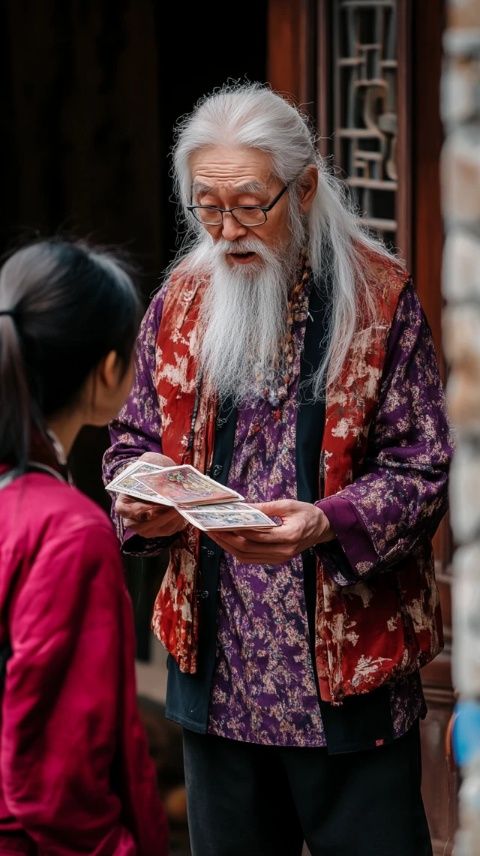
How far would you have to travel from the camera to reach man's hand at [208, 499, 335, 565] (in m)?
3.17

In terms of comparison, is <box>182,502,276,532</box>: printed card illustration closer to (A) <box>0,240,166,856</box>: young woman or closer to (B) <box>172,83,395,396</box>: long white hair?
(B) <box>172,83,395,396</box>: long white hair

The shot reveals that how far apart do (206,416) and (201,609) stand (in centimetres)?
44

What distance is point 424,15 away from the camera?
475cm

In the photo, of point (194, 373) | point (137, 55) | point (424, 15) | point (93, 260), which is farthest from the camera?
point (137, 55)

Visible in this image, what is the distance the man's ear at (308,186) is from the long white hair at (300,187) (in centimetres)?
1

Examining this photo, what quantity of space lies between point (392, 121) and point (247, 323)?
1625mm

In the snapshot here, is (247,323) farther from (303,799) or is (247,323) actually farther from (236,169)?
(303,799)

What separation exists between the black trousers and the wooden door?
139 cm

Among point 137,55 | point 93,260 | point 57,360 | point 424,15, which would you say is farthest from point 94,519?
point 137,55

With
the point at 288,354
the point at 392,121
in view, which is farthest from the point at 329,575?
the point at 392,121

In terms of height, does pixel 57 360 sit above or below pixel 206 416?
above

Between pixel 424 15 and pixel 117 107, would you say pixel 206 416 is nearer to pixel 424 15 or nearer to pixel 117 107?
pixel 424 15

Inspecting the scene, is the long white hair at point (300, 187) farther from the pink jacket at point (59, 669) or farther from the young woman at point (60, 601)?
the pink jacket at point (59, 669)

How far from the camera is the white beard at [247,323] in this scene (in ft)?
11.4
